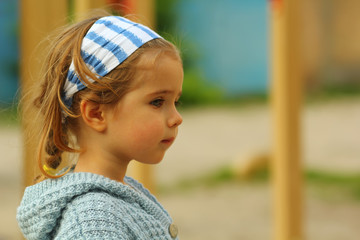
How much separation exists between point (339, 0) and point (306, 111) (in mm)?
3612

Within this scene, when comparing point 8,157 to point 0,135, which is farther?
point 0,135

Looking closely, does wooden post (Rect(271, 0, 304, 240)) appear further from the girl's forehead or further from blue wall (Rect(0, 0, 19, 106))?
blue wall (Rect(0, 0, 19, 106))

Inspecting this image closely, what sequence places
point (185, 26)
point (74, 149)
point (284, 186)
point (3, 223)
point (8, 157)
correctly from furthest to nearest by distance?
point (185, 26), point (8, 157), point (3, 223), point (284, 186), point (74, 149)

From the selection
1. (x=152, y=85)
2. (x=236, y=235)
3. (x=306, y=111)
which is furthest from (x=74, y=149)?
(x=306, y=111)

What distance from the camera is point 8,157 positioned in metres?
8.55

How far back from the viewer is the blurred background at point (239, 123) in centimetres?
522

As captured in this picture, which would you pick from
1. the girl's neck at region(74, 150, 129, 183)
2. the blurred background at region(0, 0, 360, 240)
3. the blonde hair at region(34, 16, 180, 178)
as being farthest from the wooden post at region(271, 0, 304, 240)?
the girl's neck at region(74, 150, 129, 183)

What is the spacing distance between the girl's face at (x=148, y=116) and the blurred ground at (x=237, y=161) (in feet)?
1.36

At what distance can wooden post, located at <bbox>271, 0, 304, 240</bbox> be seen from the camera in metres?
3.39

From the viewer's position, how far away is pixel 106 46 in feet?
4.87

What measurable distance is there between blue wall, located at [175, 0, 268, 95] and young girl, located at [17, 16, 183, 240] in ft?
41.7

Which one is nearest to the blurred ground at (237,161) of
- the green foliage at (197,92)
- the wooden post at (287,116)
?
the green foliage at (197,92)

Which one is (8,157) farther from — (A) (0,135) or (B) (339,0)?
(B) (339,0)

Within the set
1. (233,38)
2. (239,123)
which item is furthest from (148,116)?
(233,38)
